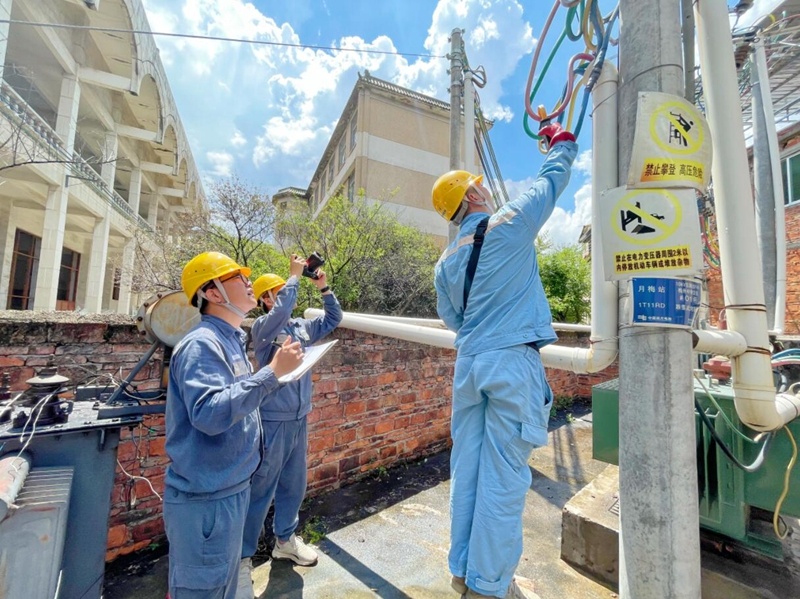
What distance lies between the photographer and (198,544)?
1442mm

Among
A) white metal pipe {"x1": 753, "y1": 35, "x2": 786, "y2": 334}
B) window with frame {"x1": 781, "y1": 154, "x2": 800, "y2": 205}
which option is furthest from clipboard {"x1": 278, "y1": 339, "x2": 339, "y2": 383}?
window with frame {"x1": 781, "y1": 154, "x2": 800, "y2": 205}

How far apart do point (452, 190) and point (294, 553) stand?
94.6 inches

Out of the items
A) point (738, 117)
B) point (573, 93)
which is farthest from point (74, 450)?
point (738, 117)

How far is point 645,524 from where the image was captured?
1312 mm

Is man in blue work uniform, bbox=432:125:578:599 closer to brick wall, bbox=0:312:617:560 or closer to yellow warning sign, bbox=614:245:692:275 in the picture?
yellow warning sign, bbox=614:245:692:275

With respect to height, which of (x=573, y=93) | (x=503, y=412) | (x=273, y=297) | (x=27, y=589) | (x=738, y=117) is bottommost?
(x=27, y=589)

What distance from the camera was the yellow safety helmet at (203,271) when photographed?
1.68 metres

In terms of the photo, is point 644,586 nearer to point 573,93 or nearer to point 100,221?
point 573,93

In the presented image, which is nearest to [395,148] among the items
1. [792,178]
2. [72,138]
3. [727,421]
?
[72,138]

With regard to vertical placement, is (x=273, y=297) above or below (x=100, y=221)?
below

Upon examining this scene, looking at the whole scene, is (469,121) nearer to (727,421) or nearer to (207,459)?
(727,421)

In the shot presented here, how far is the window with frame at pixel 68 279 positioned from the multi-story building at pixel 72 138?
0.13 feet

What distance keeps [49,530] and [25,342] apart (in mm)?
1238

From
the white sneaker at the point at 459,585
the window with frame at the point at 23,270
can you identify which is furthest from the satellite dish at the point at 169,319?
the window with frame at the point at 23,270
